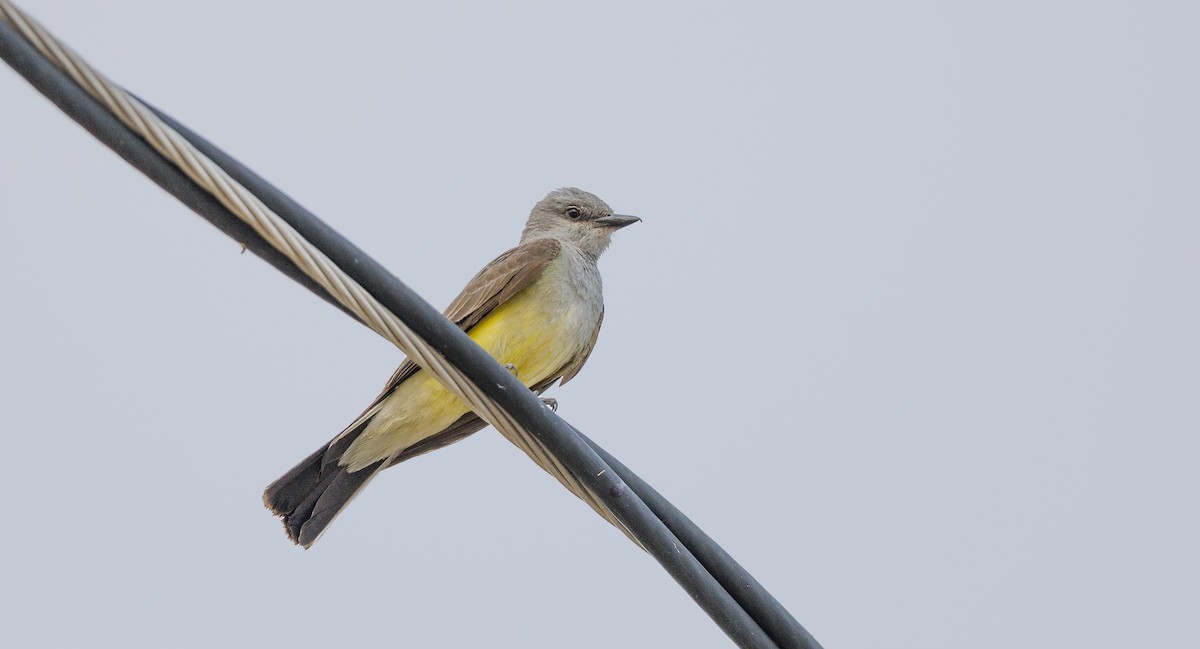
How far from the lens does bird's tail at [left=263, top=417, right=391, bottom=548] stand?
5.64 m

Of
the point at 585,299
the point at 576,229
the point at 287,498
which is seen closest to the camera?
the point at 287,498

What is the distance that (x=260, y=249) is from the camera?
2828 mm

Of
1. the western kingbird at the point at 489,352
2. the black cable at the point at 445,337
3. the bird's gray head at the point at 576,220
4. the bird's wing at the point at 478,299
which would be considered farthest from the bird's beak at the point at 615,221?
the black cable at the point at 445,337

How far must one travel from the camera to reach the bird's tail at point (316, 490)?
564cm

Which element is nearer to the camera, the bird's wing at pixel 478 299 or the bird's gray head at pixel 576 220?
the bird's wing at pixel 478 299

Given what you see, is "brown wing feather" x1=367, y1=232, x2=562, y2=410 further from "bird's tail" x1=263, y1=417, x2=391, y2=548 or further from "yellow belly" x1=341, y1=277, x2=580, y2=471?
"bird's tail" x1=263, y1=417, x2=391, y2=548

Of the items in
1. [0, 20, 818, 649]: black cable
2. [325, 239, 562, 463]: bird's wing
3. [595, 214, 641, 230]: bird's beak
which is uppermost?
[595, 214, 641, 230]: bird's beak

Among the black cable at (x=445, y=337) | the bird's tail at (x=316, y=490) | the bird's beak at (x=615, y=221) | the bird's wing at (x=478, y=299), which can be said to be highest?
the bird's beak at (x=615, y=221)

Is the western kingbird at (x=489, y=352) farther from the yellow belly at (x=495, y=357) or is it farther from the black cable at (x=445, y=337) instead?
the black cable at (x=445, y=337)

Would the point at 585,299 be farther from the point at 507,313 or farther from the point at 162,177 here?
the point at 162,177

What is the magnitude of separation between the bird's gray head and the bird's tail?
6.71ft

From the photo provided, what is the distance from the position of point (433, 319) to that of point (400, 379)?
9.15 ft

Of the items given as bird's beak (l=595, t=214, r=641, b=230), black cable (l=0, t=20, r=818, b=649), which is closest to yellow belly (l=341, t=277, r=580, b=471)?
bird's beak (l=595, t=214, r=641, b=230)

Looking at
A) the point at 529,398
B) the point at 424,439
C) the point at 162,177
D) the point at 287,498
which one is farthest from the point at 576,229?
the point at 162,177
